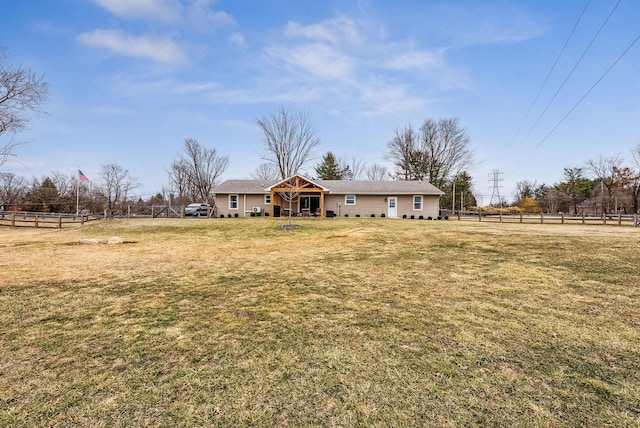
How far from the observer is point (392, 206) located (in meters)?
26.6

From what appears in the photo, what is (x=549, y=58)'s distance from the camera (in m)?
18.5

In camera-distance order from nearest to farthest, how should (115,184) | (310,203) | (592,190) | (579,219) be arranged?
(579,219) < (310,203) < (115,184) < (592,190)

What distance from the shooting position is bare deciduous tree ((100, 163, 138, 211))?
4269 cm

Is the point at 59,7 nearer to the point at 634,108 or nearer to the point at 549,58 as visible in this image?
the point at 549,58

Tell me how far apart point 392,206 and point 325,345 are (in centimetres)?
2443

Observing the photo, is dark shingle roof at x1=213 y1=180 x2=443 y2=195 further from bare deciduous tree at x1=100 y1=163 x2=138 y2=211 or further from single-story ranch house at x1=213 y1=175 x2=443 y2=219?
bare deciduous tree at x1=100 y1=163 x2=138 y2=211

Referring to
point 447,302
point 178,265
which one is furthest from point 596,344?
point 178,265

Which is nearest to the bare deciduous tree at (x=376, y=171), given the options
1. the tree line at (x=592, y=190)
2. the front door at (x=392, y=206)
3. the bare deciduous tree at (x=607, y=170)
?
the tree line at (x=592, y=190)

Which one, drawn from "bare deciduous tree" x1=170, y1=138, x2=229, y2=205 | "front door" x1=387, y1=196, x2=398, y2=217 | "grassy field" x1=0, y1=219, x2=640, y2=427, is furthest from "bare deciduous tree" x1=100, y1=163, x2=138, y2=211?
"grassy field" x1=0, y1=219, x2=640, y2=427

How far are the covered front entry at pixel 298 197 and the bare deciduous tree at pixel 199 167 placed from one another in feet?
75.1

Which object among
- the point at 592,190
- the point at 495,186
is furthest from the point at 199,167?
the point at 592,190

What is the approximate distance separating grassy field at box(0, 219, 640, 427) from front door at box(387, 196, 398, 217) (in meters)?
19.4

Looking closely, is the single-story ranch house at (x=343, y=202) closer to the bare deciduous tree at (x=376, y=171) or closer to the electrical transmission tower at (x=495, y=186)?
the bare deciduous tree at (x=376, y=171)

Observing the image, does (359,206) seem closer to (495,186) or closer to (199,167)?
(199,167)
